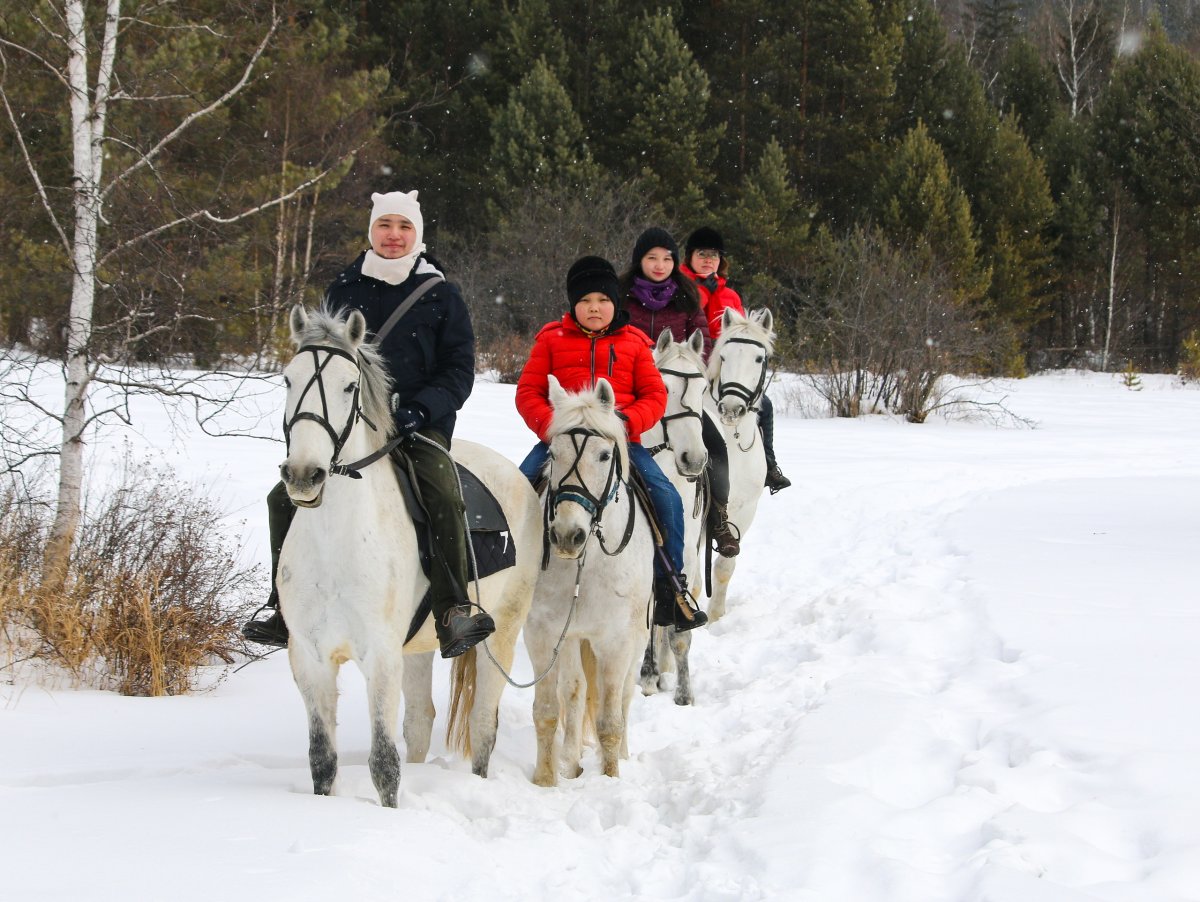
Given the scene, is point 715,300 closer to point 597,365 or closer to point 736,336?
point 736,336

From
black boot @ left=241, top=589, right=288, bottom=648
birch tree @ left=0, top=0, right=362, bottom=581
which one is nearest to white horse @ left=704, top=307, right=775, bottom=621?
birch tree @ left=0, top=0, right=362, bottom=581

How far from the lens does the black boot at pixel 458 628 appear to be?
172 inches

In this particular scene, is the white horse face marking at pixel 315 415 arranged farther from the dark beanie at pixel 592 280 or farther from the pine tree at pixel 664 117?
the pine tree at pixel 664 117

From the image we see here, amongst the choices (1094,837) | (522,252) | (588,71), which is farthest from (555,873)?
(588,71)

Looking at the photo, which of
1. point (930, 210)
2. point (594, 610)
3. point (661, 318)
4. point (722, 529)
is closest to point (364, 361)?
point (594, 610)

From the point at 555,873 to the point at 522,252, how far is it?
2659cm

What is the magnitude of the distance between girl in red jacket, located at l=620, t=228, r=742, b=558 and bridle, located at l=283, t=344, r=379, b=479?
140 inches

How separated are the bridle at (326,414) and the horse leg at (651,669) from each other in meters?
3.35

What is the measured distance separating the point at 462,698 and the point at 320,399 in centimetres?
225

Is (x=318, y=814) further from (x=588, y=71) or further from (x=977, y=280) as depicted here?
(x=588, y=71)

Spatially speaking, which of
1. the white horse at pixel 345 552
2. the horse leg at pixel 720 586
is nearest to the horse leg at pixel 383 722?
the white horse at pixel 345 552

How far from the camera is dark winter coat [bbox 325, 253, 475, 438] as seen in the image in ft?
15.6

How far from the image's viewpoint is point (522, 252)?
29.4 metres

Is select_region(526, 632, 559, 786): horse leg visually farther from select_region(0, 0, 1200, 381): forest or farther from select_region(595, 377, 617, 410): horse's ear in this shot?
select_region(0, 0, 1200, 381): forest
